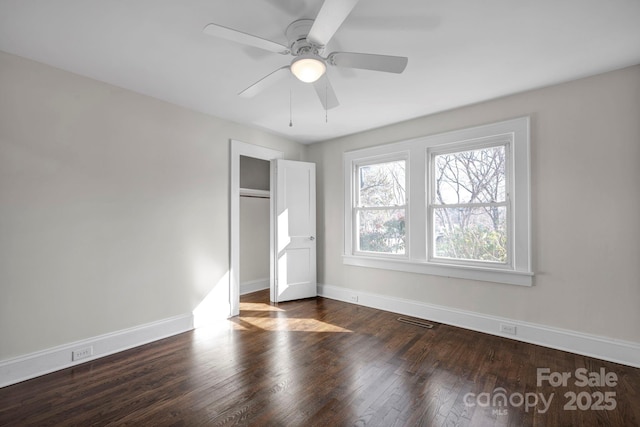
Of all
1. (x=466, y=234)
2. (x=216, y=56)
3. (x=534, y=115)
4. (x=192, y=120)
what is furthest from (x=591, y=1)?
(x=192, y=120)

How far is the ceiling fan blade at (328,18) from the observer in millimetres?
1422

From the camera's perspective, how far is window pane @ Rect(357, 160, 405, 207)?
13.3 ft

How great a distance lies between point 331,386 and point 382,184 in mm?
2789

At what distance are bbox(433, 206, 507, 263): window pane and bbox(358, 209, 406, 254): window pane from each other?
0.48 m

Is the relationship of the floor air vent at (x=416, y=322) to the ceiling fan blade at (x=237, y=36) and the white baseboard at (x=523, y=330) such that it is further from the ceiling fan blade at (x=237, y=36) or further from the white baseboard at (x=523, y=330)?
the ceiling fan blade at (x=237, y=36)

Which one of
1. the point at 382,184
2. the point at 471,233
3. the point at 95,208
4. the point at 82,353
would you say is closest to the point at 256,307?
the point at 82,353

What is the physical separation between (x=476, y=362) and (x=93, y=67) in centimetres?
420

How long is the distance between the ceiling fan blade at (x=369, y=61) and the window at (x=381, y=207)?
2.21 metres

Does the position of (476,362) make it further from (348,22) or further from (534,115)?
(348,22)

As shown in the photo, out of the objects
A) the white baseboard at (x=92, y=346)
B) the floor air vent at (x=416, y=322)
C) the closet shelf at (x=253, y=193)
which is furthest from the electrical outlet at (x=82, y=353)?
the floor air vent at (x=416, y=322)

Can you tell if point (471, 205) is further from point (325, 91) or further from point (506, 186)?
point (325, 91)

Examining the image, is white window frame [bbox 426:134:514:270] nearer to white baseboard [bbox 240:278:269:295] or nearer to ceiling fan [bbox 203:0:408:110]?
ceiling fan [bbox 203:0:408:110]

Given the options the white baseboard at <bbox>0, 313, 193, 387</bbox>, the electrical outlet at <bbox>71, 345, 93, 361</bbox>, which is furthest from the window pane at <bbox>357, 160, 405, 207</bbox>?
the electrical outlet at <bbox>71, 345, 93, 361</bbox>

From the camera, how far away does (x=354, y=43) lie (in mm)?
2176
